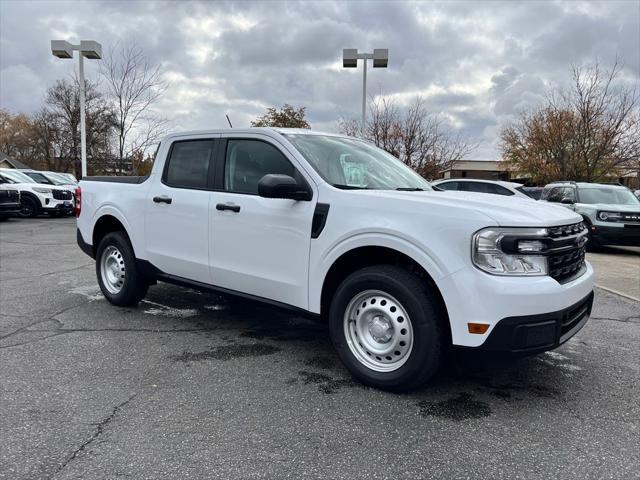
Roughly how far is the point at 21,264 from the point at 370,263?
288 inches

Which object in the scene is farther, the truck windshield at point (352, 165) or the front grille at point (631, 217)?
the front grille at point (631, 217)

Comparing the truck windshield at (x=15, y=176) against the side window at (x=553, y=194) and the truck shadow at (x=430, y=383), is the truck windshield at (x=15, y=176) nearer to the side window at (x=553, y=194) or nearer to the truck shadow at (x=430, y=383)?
the truck shadow at (x=430, y=383)

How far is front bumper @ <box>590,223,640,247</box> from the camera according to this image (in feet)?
37.9

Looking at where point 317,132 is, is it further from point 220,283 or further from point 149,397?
point 149,397

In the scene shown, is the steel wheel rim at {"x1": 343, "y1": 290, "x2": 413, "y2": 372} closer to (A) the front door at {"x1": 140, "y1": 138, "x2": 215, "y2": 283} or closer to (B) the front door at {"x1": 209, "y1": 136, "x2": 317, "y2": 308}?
(B) the front door at {"x1": 209, "y1": 136, "x2": 317, "y2": 308}

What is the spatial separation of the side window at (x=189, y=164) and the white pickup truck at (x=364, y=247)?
1cm

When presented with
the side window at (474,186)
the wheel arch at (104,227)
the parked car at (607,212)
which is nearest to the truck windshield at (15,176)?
the wheel arch at (104,227)

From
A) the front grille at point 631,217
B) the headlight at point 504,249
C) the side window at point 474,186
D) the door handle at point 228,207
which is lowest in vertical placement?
the front grille at point 631,217

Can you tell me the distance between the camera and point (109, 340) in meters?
4.62

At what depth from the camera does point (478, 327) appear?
3076mm

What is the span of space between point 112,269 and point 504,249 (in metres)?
4.36

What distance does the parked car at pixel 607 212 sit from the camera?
456 inches

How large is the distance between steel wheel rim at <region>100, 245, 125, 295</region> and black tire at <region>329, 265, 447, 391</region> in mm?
2978

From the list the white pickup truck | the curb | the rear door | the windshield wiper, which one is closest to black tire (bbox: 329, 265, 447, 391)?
the white pickup truck
